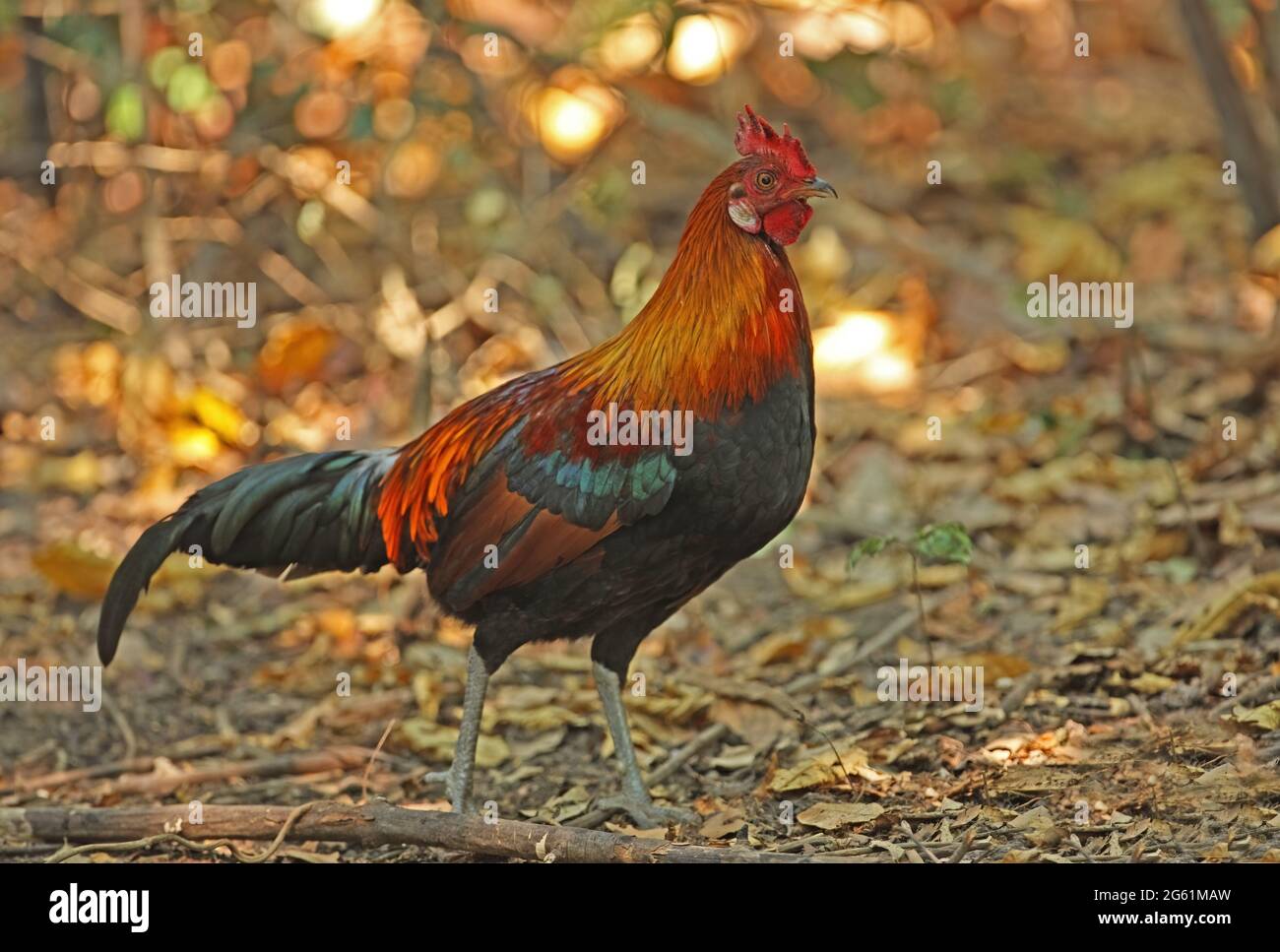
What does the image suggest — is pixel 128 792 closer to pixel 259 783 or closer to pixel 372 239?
pixel 259 783

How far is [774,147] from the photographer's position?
4723 millimetres

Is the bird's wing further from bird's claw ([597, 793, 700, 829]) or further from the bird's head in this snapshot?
bird's claw ([597, 793, 700, 829])

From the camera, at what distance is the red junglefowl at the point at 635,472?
470cm

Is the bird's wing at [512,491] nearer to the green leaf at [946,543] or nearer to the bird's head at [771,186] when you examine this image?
the bird's head at [771,186]

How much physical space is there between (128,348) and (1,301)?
139cm

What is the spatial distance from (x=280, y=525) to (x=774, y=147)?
6.67ft

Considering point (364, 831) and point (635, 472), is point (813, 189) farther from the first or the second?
point (364, 831)

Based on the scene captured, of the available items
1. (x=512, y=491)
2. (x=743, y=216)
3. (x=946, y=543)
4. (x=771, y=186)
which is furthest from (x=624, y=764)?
(x=771, y=186)

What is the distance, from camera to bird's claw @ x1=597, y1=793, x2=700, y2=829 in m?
5.13

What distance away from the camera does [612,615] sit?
16.3ft

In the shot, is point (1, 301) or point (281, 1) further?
point (1, 301)
